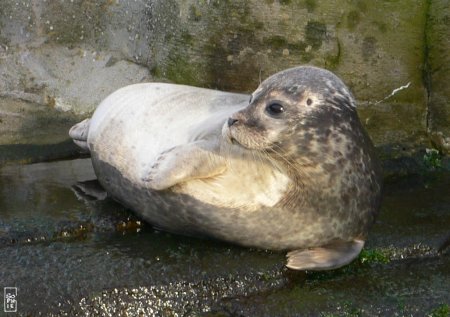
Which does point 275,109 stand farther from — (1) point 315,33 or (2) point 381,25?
(2) point 381,25

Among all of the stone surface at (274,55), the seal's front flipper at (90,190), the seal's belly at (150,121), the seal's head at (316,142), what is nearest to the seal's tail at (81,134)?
the seal's belly at (150,121)

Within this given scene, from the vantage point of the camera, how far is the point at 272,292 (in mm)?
4016

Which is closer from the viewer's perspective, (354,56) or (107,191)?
(107,191)

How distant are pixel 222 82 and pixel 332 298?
2.28 meters

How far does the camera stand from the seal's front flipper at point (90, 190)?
4.81 meters

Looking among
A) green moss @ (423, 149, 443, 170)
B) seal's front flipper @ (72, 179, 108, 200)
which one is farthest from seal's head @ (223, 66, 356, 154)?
green moss @ (423, 149, 443, 170)

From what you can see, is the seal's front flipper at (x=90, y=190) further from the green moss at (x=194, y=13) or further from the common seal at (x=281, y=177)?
the green moss at (x=194, y=13)

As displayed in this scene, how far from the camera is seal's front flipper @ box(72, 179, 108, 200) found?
4.81 metres

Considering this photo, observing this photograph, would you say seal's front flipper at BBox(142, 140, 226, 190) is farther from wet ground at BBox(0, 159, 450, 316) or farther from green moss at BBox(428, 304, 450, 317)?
green moss at BBox(428, 304, 450, 317)

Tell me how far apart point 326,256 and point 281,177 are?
439 mm


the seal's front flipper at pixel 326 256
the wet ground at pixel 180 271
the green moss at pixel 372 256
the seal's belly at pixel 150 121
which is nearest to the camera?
the wet ground at pixel 180 271

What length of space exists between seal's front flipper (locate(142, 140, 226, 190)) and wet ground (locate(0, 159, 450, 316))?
13.8 inches

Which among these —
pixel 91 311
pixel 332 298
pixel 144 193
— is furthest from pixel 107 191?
pixel 332 298

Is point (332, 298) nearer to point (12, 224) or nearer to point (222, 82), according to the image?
point (12, 224)
